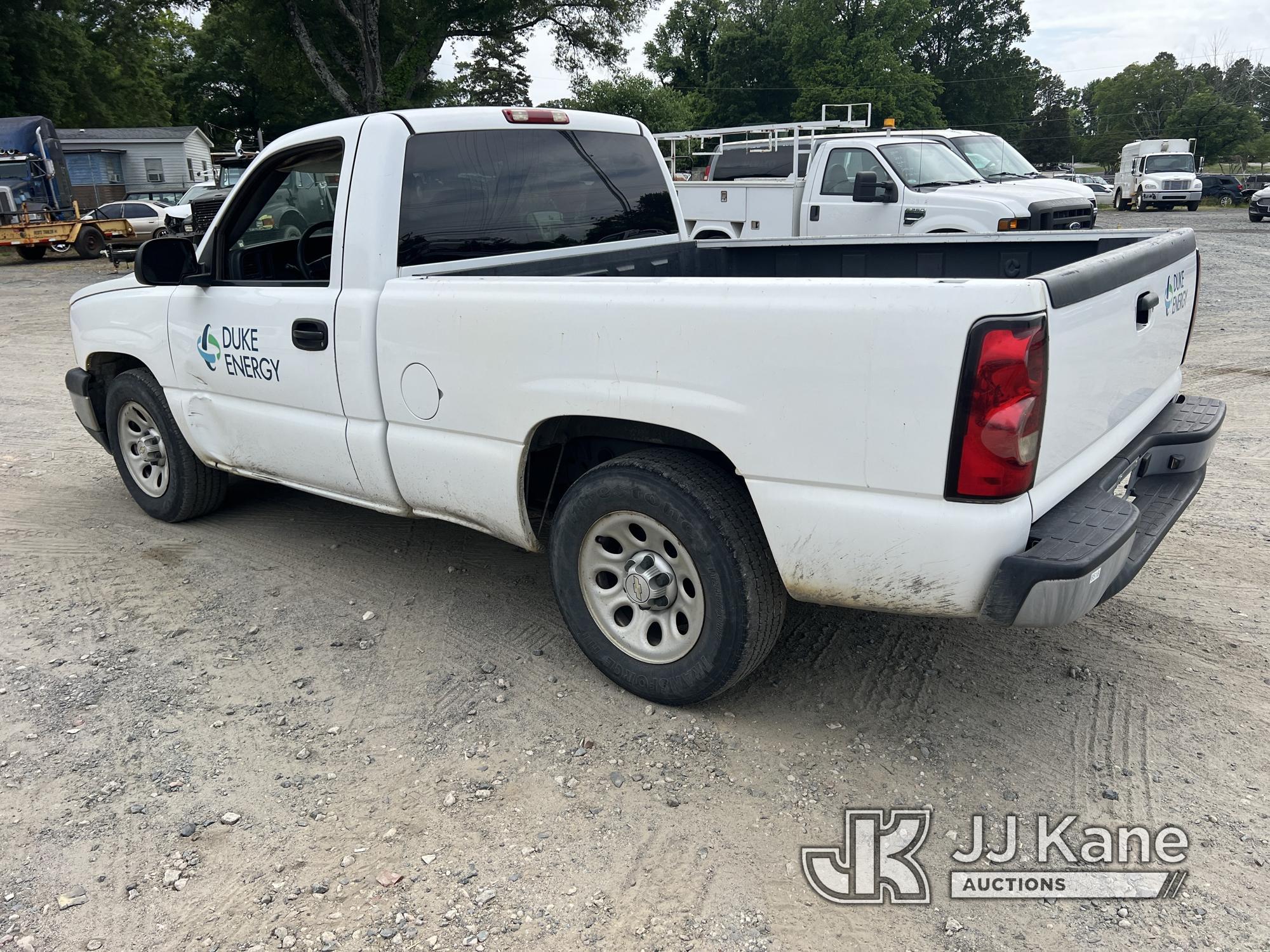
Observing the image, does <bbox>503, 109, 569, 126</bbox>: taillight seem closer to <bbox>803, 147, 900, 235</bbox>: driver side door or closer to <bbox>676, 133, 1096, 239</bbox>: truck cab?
<bbox>676, 133, 1096, 239</bbox>: truck cab

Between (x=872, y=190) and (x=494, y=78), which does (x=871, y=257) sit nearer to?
(x=872, y=190)

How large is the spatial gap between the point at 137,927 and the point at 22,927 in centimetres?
30

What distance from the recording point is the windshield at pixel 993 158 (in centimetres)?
1167

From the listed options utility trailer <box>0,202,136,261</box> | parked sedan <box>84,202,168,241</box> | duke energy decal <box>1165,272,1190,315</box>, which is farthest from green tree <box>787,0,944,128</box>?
duke energy decal <box>1165,272,1190,315</box>

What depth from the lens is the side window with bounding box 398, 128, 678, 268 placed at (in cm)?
383

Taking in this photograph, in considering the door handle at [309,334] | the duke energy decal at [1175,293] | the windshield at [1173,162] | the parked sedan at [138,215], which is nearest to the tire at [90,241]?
the parked sedan at [138,215]

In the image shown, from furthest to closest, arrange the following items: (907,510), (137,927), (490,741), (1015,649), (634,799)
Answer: (1015,649)
(490,741)
(634,799)
(907,510)
(137,927)

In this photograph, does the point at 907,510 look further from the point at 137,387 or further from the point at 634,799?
the point at 137,387

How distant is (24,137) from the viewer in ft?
89.0

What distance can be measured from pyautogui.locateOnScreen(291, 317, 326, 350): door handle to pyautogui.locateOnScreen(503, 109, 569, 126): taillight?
1176 millimetres

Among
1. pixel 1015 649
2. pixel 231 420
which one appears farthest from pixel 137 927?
pixel 1015 649

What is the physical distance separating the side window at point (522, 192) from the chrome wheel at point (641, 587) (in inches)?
54.5

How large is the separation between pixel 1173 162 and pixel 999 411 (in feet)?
A: 126

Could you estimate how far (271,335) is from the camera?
418 centimetres
